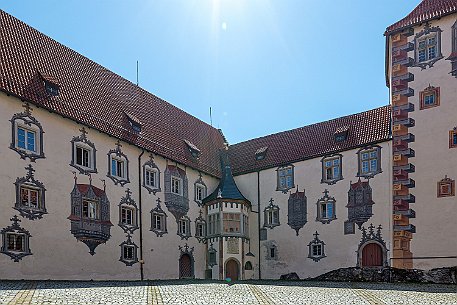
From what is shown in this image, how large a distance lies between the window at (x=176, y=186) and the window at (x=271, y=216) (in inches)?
236

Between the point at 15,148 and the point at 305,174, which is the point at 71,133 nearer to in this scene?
the point at 15,148

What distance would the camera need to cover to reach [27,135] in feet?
60.6

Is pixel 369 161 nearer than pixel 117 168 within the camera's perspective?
No

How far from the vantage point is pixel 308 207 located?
26.9m

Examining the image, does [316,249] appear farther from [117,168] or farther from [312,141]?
[117,168]

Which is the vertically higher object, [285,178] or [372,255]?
[285,178]

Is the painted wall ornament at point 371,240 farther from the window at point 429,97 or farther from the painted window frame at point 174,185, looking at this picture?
the painted window frame at point 174,185

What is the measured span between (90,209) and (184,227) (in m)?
7.39

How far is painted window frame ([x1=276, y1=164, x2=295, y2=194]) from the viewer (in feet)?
91.9

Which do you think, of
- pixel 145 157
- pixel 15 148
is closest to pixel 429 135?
pixel 145 157

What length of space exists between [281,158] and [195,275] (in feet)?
29.8

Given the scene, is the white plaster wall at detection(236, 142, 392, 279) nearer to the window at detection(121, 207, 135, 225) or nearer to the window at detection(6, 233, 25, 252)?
Answer: the window at detection(121, 207, 135, 225)

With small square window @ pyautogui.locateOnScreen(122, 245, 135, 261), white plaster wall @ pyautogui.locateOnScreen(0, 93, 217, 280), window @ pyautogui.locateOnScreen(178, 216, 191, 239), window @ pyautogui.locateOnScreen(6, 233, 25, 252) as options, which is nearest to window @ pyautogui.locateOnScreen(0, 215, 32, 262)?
window @ pyautogui.locateOnScreen(6, 233, 25, 252)

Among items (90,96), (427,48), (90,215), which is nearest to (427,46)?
(427,48)
